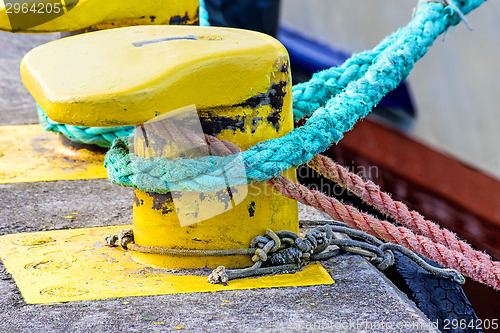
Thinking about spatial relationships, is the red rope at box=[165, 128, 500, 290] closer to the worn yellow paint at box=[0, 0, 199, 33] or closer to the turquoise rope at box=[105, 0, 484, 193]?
the turquoise rope at box=[105, 0, 484, 193]


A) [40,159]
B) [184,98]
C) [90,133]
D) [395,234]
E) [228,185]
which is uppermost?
[184,98]

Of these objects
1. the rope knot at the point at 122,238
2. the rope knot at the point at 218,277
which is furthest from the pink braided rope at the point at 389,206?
the rope knot at the point at 122,238

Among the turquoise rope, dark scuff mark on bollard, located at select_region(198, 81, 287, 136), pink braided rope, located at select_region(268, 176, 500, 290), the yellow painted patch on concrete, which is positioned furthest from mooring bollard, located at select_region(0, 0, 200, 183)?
pink braided rope, located at select_region(268, 176, 500, 290)

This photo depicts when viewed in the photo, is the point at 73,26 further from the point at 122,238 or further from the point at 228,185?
the point at 228,185

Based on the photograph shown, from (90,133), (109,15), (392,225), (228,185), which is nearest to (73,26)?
(109,15)

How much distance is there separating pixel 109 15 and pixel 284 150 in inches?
31.4

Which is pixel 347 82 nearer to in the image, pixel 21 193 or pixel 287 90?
pixel 287 90

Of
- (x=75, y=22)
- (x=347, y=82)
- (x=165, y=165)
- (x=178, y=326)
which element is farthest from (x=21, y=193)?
(x=347, y=82)

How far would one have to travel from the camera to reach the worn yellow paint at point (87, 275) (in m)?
1.10

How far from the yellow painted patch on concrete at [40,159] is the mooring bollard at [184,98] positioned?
535mm

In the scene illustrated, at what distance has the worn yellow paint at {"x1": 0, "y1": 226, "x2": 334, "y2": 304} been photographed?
1.10 m

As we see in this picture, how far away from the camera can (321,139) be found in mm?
1166

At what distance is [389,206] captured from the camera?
121 centimetres

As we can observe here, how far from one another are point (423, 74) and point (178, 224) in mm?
3134
